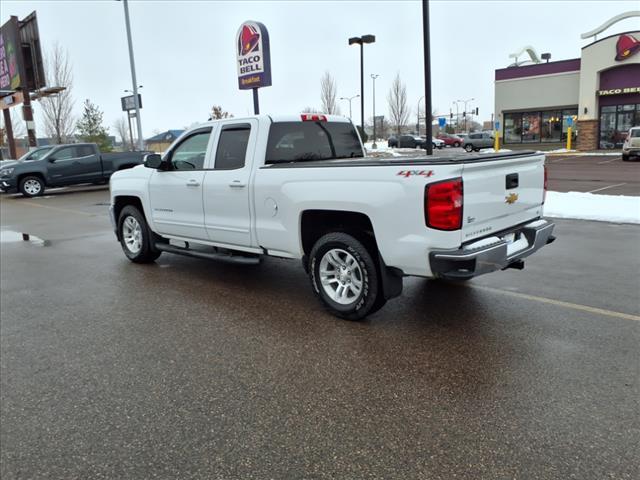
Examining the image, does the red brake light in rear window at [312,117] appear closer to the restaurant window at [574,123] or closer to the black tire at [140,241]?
the black tire at [140,241]

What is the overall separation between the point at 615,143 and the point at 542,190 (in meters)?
33.0

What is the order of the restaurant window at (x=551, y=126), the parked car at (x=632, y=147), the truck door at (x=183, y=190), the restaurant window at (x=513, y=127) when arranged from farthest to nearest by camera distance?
the restaurant window at (x=513, y=127)
the restaurant window at (x=551, y=126)
the parked car at (x=632, y=147)
the truck door at (x=183, y=190)

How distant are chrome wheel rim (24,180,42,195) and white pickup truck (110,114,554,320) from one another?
15.0 meters

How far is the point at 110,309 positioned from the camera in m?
5.52

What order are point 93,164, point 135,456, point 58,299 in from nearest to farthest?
point 135,456 → point 58,299 → point 93,164

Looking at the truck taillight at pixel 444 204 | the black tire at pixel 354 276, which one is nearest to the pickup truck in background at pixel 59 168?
the black tire at pixel 354 276

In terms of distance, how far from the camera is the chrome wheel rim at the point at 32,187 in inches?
765

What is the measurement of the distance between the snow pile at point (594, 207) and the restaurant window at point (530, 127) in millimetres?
28288

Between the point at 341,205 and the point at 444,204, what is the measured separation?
942 millimetres

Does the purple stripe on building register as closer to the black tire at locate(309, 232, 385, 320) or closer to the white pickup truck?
the white pickup truck

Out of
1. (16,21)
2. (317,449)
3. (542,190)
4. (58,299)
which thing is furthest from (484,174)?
(16,21)

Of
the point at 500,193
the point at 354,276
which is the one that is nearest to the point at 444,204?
the point at 500,193

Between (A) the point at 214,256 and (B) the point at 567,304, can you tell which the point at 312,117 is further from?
(B) the point at 567,304

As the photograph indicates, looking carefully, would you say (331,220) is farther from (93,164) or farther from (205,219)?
(93,164)
